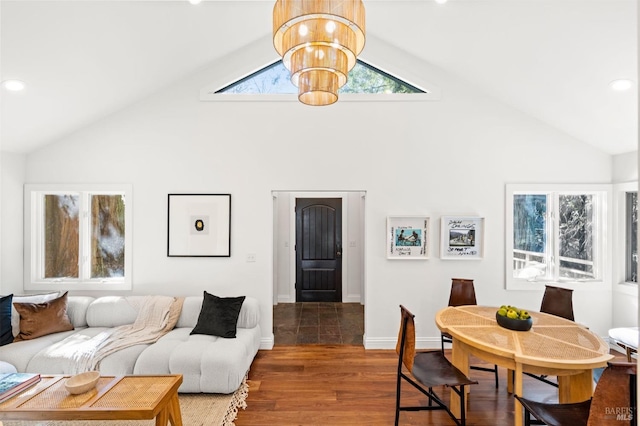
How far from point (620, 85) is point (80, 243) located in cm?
611

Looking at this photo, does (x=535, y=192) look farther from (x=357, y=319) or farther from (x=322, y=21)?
(x=322, y=21)

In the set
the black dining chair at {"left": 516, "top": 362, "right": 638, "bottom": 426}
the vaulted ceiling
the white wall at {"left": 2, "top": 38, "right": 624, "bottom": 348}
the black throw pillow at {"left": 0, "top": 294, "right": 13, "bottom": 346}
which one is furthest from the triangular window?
the black dining chair at {"left": 516, "top": 362, "right": 638, "bottom": 426}

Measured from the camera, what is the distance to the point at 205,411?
8.62ft

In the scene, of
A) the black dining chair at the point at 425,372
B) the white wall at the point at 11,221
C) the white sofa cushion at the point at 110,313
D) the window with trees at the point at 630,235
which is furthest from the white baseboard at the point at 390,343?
the white wall at the point at 11,221

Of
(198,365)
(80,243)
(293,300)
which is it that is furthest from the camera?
(293,300)

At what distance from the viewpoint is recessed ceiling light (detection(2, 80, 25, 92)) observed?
2.81 metres

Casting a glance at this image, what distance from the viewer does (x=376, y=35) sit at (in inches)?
151

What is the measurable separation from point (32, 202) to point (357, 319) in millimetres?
4698

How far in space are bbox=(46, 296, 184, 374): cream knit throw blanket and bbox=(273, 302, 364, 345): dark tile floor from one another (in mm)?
1384

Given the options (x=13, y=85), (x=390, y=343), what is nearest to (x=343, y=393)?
(x=390, y=343)

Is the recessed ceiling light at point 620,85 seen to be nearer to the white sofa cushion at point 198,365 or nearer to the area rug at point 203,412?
the white sofa cushion at point 198,365

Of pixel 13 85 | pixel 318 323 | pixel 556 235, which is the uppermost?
pixel 13 85

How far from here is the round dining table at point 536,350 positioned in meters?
2.07

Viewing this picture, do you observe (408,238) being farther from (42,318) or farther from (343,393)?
(42,318)
